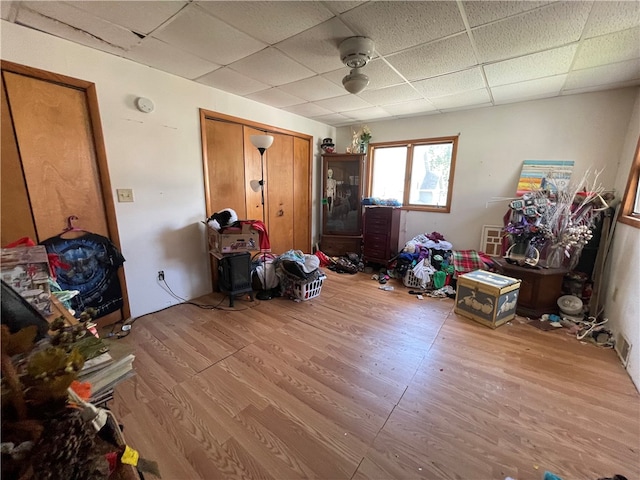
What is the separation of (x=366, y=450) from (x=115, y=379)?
125cm

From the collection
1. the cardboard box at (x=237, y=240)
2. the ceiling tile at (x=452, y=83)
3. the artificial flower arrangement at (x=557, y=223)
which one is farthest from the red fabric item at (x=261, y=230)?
the artificial flower arrangement at (x=557, y=223)

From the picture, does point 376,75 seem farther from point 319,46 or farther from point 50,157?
point 50,157

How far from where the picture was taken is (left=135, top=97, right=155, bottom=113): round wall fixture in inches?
93.3

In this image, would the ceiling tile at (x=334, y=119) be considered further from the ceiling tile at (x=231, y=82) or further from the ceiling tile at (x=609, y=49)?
the ceiling tile at (x=609, y=49)

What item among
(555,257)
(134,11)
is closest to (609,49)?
(555,257)

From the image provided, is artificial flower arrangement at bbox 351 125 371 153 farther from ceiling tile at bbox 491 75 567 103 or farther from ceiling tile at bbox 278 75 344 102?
ceiling tile at bbox 491 75 567 103

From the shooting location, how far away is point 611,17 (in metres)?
1.63

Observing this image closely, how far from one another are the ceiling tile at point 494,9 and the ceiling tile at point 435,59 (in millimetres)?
195

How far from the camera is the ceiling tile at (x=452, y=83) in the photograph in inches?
Result: 98.7

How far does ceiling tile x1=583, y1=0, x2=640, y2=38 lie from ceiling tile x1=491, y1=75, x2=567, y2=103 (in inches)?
32.4

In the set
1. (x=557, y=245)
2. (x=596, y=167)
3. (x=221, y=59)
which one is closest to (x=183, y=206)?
(x=221, y=59)

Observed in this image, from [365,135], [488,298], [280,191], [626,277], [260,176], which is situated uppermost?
[365,135]

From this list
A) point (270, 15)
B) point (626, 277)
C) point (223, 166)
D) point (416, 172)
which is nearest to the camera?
point (270, 15)

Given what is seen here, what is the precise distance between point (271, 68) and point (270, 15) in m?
0.77
